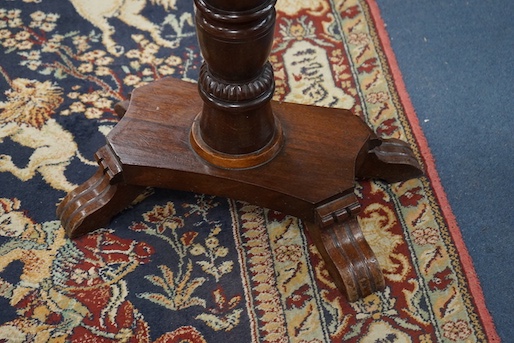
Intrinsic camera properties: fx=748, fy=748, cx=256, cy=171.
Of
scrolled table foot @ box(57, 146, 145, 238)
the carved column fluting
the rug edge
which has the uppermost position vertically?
the carved column fluting

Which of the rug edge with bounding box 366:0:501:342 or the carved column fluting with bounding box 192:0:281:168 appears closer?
the carved column fluting with bounding box 192:0:281:168

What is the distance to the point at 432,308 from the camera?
43.4 inches

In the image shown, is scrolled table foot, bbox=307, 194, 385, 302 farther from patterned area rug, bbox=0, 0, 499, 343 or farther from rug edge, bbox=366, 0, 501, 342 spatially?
rug edge, bbox=366, 0, 501, 342

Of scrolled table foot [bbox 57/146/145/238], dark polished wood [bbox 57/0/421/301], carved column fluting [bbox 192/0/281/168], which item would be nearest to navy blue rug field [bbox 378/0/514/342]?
dark polished wood [bbox 57/0/421/301]

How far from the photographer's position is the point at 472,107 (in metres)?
1.42

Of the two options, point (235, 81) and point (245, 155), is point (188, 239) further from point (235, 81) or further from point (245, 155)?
point (235, 81)

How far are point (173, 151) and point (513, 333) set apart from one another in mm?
567

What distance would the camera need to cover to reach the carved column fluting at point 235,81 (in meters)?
0.97

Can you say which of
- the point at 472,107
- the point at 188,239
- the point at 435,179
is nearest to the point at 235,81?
the point at 188,239

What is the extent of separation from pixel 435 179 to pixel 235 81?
1.44 feet

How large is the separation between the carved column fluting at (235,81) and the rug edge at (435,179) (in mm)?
312

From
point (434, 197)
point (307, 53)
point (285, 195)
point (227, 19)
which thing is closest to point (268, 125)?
point (285, 195)

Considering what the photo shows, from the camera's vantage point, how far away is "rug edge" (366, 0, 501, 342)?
1.10 metres

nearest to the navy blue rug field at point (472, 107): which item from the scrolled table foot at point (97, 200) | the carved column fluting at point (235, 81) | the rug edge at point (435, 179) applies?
the rug edge at point (435, 179)
